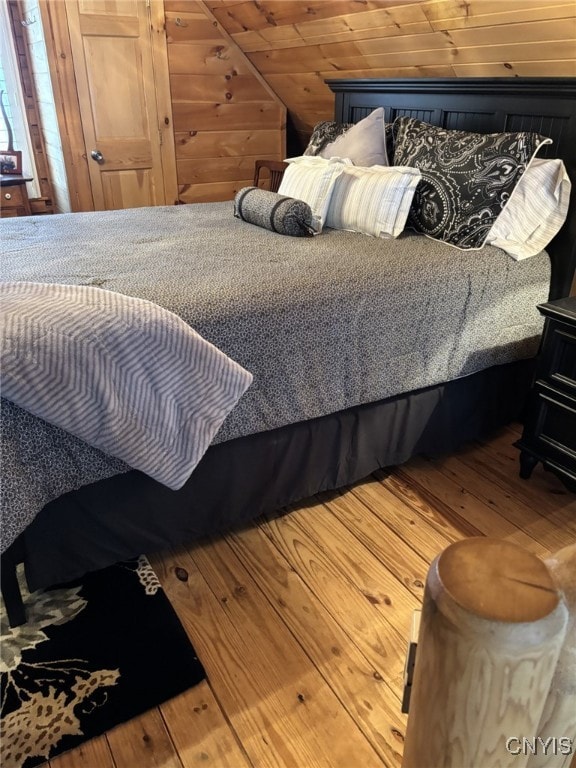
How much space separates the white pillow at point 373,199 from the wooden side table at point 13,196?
87.0 inches

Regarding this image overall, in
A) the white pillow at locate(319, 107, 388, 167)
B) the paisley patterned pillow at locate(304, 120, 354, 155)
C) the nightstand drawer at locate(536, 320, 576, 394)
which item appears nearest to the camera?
the nightstand drawer at locate(536, 320, 576, 394)

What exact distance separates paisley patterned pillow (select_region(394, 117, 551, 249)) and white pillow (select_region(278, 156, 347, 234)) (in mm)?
341

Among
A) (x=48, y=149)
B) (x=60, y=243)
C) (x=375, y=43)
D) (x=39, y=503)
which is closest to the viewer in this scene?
(x=39, y=503)

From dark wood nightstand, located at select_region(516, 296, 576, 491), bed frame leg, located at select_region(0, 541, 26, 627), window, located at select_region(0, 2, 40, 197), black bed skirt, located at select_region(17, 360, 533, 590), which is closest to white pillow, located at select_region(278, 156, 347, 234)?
black bed skirt, located at select_region(17, 360, 533, 590)

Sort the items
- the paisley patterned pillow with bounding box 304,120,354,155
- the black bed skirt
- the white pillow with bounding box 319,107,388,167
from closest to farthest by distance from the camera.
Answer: the black bed skirt → the white pillow with bounding box 319,107,388,167 → the paisley patterned pillow with bounding box 304,120,354,155

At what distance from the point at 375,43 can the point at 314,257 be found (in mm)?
1313

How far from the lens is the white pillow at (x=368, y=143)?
2500mm

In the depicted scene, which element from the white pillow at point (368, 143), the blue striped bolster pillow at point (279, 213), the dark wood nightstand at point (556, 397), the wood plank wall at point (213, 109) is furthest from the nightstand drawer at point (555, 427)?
the wood plank wall at point (213, 109)

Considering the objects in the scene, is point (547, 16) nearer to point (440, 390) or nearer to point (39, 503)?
point (440, 390)

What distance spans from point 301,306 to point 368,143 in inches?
49.3

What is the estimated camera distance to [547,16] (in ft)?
5.94

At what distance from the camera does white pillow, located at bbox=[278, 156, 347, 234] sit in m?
2.37

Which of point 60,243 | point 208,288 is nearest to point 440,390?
point 208,288

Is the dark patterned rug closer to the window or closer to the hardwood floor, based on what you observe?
the hardwood floor
